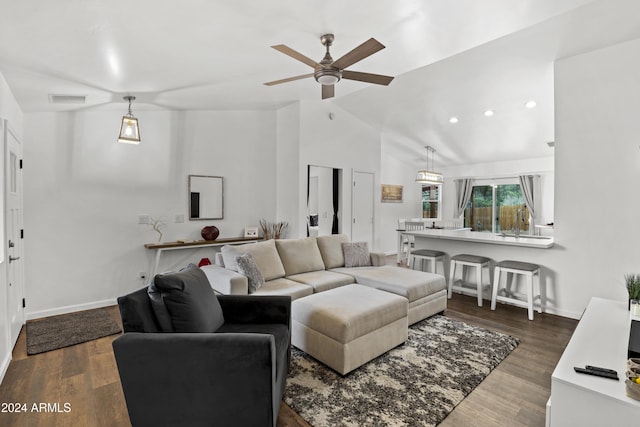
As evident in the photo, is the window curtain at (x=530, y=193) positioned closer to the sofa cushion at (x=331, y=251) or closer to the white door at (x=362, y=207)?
the white door at (x=362, y=207)

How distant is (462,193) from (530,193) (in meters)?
1.62

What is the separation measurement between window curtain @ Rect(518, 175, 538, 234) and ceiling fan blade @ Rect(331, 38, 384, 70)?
6.84 meters

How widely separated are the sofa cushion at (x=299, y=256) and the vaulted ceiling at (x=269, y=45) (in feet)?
6.44

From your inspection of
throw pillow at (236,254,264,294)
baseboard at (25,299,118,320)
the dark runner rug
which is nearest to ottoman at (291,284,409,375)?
throw pillow at (236,254,264,294)

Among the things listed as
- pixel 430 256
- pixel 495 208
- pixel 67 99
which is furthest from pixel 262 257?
pixel 495 208

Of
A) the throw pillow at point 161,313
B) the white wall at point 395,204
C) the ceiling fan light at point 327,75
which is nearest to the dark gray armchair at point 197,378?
the throw pillow at point 161,313

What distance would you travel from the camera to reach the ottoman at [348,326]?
7.84ft

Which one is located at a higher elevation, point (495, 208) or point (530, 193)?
point (530, 193)

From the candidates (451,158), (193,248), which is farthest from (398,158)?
(193,248)

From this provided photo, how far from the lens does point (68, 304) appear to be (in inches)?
152

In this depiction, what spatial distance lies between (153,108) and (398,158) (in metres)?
6.10

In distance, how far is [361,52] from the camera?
2.42 m

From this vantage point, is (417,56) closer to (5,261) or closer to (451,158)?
(5,261)

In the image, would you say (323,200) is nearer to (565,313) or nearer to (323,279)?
(323,279)
